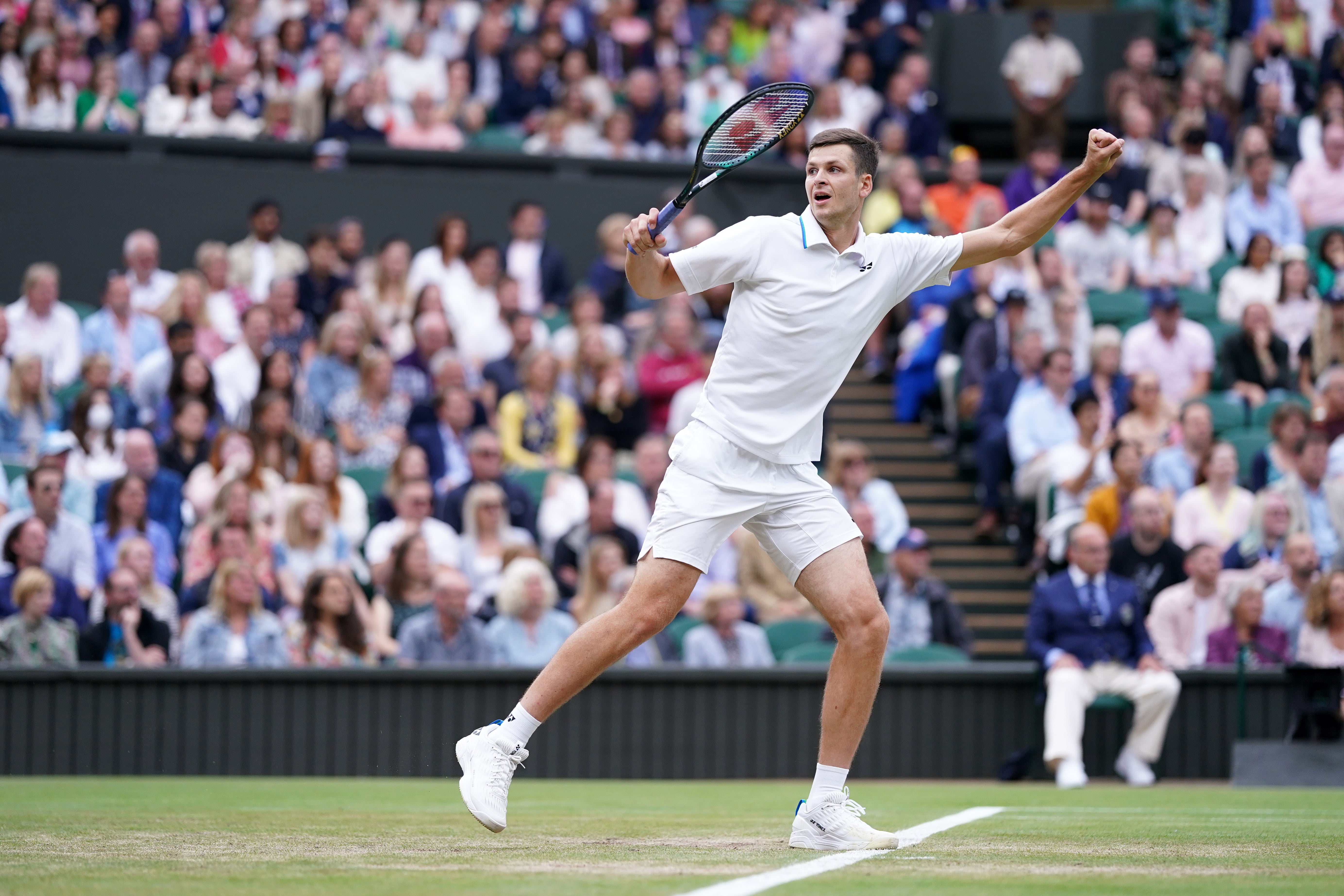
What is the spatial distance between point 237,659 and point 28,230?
6244 millimetres

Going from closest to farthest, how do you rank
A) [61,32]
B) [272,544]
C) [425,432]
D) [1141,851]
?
[1141,851] → [272,544] → [425,432] → [61,32]

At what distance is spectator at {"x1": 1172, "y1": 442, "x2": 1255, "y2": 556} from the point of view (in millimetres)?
12273

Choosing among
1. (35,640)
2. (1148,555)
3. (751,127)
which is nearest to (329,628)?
(35,640)

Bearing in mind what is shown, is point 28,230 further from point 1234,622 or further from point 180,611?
point 1234,622

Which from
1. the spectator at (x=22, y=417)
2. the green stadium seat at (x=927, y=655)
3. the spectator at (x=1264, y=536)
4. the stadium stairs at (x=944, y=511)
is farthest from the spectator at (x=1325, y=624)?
the spectator at (x=22, y=417)

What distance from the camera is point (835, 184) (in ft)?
18.3

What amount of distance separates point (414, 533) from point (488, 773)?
5.99 meters

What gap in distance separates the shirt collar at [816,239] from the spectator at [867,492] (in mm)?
6666

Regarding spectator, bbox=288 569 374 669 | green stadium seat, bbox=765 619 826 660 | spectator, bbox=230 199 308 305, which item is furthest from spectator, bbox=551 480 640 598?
spectator, bbox=230 199 308 305

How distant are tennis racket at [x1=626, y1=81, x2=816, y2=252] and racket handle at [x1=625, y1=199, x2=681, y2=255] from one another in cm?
37

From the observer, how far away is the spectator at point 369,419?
12.9 metres

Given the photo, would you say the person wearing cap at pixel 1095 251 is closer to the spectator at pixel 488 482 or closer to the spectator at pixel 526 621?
the spectator at pixel 488 482

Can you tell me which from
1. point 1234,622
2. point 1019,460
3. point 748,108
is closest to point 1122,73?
point 1019,460

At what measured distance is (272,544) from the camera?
11172 millimetres
